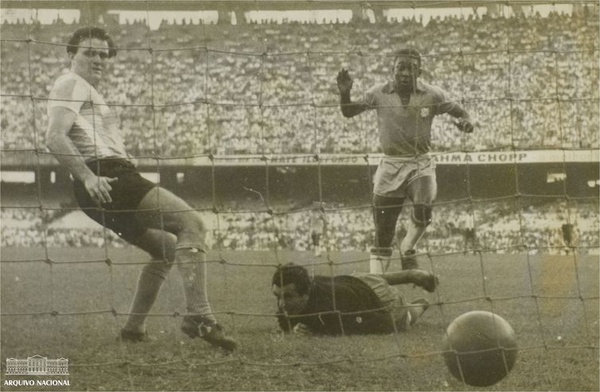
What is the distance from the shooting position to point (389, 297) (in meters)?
3.31

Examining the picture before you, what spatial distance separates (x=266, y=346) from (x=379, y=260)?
0.81 meters

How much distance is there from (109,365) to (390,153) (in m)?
1.49

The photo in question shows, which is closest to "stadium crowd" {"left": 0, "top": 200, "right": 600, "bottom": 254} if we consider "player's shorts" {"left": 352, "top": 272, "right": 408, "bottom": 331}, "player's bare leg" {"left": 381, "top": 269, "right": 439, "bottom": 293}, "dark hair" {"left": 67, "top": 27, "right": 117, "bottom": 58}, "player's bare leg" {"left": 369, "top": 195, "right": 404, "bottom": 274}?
"player's bare leg" {"left": 369, "top": 195, "right": 404, "bottom": 274}

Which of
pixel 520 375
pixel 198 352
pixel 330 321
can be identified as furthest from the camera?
pixel 330 321

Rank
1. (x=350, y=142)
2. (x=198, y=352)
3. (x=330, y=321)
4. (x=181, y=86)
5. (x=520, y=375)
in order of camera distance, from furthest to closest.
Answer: (x=350, y=142), (x=181, y=86), (x=330, y=321), (x=198, y=352), (x=520, y=375)

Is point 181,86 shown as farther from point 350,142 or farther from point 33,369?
point 33,369


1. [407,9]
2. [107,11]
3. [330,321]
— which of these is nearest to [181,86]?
[107,11]

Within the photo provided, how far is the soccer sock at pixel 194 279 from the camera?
310 cm

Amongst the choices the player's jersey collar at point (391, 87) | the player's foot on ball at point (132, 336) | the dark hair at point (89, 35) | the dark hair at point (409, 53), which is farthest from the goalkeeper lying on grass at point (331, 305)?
the dark hair at point (89, 35)

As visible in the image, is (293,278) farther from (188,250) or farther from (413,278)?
(413,278)

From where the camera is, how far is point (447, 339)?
9.28 ft

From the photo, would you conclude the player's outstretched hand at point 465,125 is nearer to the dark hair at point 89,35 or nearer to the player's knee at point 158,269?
the player's knee at point 158,269

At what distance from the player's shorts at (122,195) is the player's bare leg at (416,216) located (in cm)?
115

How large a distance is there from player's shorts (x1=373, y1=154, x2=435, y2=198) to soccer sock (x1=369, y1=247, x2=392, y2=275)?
25 centimetres
